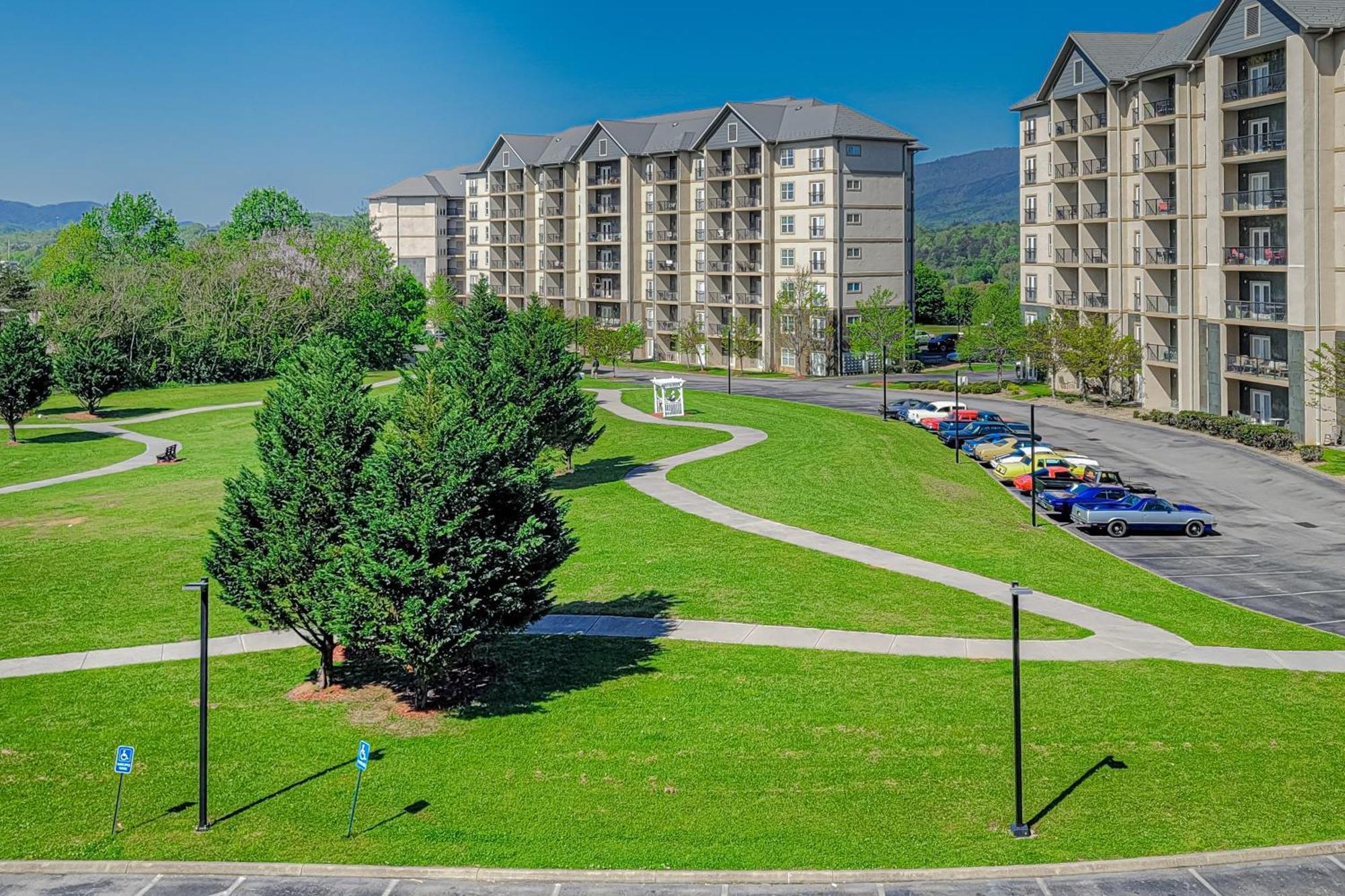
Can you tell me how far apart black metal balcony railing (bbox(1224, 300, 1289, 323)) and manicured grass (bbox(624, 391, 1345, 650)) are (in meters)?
17.1

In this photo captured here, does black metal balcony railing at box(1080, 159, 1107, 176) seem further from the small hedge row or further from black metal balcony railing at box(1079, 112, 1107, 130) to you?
the small hedge row

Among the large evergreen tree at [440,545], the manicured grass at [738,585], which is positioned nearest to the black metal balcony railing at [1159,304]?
the manicured grass at [738,585]

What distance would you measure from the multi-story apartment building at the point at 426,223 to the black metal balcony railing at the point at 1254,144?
110 meters

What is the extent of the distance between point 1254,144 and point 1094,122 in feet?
60.1

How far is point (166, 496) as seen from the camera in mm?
53531

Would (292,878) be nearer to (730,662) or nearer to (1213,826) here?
(730,662)

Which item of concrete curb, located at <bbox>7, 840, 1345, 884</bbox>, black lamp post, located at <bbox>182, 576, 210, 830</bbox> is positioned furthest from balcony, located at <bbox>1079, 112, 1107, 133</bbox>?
black lamp post, located at <bbox>182, 576, 210, 830</bbox>

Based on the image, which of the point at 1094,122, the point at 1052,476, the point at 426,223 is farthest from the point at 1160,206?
the point at 426,223

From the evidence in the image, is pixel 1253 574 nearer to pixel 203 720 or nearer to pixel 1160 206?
pixel 203 720

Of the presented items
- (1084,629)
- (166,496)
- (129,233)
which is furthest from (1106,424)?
(129,233)

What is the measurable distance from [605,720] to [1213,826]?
1149 centimetres

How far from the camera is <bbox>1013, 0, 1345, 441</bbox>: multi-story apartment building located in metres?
61.9

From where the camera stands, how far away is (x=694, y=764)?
2492 centimetres

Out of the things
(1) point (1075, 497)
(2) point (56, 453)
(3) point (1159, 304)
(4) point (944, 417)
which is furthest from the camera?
(3) point (1159, 304)
